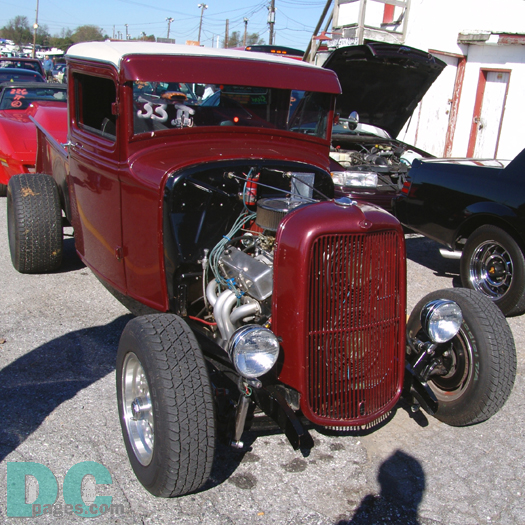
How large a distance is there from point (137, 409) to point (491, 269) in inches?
141

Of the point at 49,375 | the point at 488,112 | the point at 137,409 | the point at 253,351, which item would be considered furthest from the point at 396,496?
the point at 488,112

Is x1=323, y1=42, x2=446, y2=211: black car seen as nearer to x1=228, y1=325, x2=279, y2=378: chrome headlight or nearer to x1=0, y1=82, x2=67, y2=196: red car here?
x1=0, y1=82, x2=67, y2=196: red car

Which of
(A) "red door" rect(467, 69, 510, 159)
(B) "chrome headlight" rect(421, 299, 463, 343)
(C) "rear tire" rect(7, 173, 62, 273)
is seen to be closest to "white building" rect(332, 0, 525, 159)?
(A) "red door" rect(467, 69, 510, 159)

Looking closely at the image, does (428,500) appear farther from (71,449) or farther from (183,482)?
(71,449)

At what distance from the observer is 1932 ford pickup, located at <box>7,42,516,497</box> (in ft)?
7.89

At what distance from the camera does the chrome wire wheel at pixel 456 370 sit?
9.68 feet

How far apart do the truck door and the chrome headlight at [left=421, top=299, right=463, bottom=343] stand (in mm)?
1896

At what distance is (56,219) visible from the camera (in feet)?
15.6

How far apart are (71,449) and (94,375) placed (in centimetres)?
75

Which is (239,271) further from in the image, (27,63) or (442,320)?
(27,63)

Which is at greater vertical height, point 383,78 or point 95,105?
point 383,78

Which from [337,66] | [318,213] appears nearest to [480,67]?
[337,66]

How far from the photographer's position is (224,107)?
347 centimetres

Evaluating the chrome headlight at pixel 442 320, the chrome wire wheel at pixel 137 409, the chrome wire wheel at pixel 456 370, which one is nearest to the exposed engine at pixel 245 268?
the chrome wire wheel at pixel 137 409
